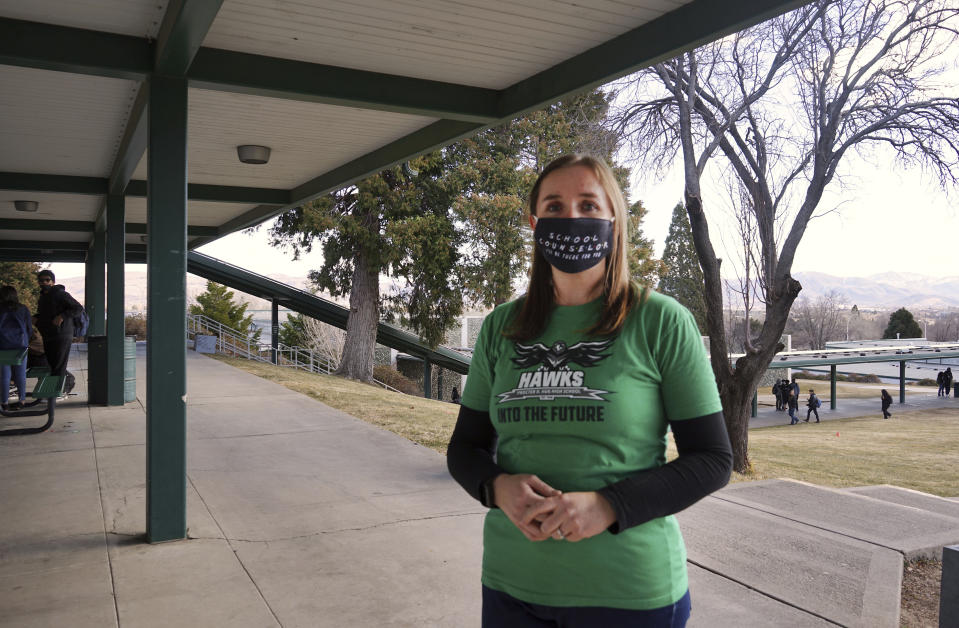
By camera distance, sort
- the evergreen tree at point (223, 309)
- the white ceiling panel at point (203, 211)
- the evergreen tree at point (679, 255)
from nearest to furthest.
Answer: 1. the white ceiling panel at point (203, 211)
2. the evergreen tree at point (223, 309)
3. the evergreen tree at point (679, 255)

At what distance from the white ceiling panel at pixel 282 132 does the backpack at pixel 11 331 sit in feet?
8.35

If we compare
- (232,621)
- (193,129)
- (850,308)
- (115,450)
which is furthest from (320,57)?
(850,308)

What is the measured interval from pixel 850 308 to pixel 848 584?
344 ft

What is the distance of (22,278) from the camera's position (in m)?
27.7

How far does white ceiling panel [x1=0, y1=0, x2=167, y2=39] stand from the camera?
15.0 feet

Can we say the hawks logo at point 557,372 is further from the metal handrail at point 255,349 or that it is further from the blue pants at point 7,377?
the metal handrail at point 255,349

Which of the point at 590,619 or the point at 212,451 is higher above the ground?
the point at 590,619

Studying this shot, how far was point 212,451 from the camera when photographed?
8.74 meters

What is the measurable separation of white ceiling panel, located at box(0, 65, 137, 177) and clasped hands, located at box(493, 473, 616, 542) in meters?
5.98

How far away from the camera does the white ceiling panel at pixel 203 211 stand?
43.9ft

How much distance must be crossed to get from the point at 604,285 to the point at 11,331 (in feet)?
32.9

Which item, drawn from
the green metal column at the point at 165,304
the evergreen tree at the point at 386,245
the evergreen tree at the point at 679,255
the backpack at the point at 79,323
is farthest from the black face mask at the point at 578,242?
the evergreen tree at the point at 679,255

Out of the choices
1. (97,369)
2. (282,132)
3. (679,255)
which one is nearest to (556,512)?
(282,132)

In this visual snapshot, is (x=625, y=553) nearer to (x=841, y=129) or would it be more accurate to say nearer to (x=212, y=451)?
(x=212, y=451)
